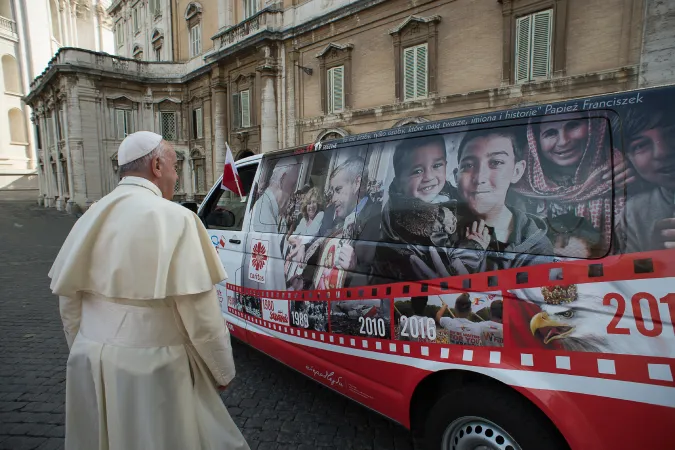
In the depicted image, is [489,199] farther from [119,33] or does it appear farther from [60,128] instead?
[119,33]

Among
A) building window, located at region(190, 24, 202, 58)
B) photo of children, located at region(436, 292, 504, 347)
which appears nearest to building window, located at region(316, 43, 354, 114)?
building window, located at region(190, 24, 202, 58)

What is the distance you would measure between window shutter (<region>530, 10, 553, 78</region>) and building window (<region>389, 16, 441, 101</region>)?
10.3 ft

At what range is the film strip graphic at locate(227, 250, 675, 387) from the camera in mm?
1424

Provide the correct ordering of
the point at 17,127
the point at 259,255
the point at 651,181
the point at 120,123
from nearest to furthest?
the point at 651,181 → the point at 259,255 → the point at 120,123 → the point at 17,127

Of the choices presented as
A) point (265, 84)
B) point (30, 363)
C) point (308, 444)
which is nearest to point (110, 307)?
point (308, 444)

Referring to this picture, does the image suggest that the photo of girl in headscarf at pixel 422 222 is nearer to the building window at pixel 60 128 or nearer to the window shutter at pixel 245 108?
the window shutter at pixel 245 108

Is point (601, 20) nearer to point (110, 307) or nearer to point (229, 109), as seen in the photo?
point (110, 307)

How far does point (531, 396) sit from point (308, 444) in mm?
1714

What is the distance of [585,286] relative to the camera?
1.57 meters

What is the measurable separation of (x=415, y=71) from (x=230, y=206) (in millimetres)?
11517

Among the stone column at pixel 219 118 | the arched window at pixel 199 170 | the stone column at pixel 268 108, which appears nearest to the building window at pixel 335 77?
the stone column at pixel 268 108

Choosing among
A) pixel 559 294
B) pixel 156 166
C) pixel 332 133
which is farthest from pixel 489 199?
pixel 332 133

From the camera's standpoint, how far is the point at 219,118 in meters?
22.2

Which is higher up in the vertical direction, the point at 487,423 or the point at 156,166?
the point at 156,166
